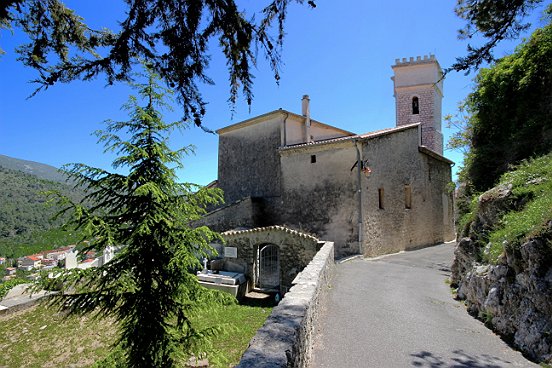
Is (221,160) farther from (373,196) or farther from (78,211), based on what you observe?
(78,211)

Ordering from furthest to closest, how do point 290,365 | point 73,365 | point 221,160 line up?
1. point 221,160
2. point 73,365
3. point 290,365

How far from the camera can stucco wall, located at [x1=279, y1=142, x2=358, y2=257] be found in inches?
536

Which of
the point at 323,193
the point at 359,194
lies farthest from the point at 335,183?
the point at 359,194

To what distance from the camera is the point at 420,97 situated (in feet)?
76.8

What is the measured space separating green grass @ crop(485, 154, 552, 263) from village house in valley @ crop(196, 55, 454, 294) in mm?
7047

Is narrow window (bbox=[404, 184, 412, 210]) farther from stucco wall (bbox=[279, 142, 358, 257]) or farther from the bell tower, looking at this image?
the bell tower

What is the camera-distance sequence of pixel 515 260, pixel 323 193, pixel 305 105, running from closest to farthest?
pixel 515 260 < pixel 323 193 < pixel 305 105

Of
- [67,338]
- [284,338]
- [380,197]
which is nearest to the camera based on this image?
[284,338]

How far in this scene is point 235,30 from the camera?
3686 millimetres

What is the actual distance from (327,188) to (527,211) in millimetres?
9259

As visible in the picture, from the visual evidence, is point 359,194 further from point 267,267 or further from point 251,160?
point 251,160

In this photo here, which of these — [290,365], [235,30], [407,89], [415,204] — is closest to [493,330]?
[290,365]

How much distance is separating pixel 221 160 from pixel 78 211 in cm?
1517

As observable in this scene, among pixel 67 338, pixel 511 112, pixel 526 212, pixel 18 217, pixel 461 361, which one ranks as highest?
pixel 511 112
